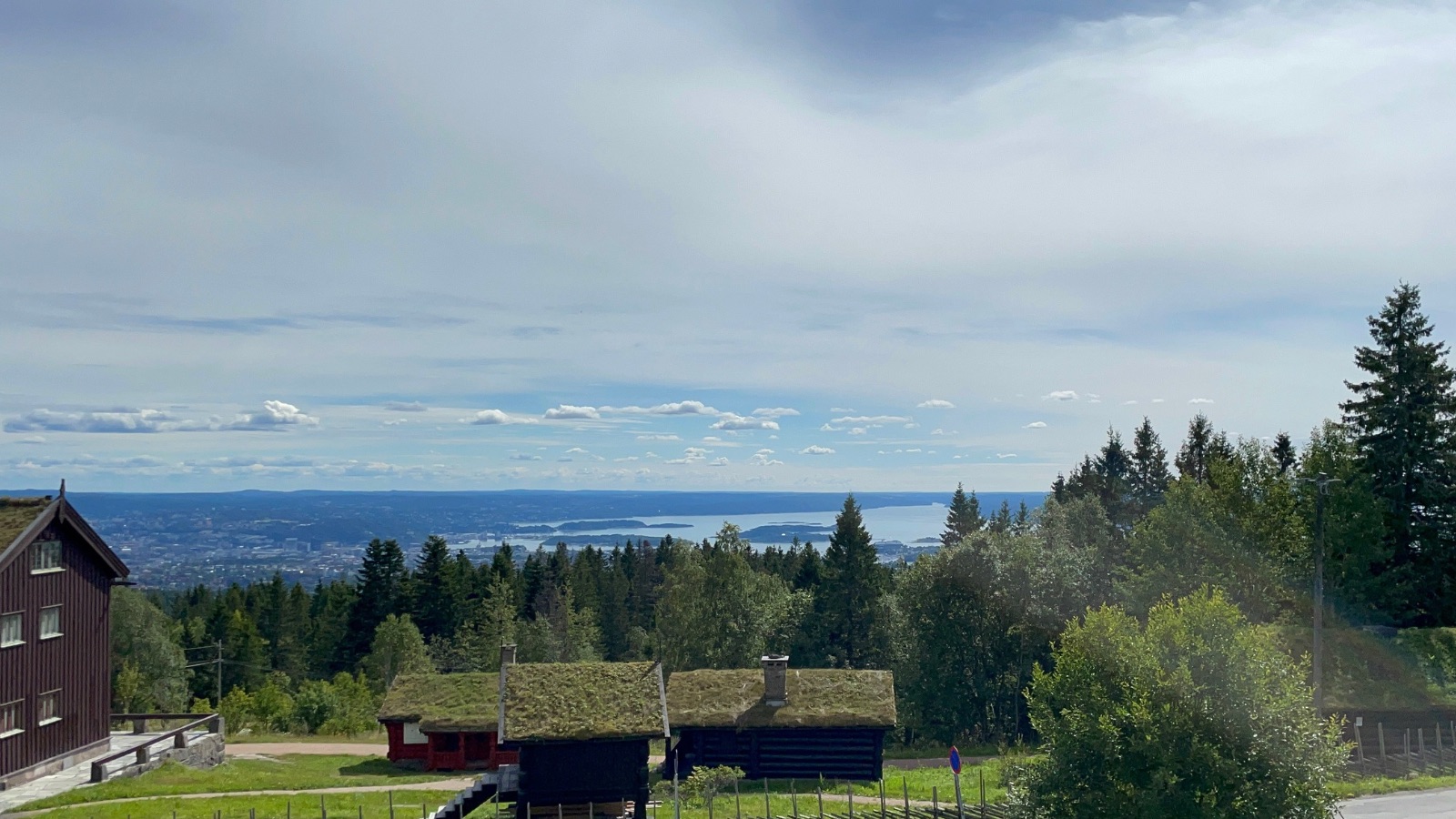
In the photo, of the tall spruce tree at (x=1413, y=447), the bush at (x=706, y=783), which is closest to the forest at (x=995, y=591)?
the tall spruce tree at (x=1413, y=447)

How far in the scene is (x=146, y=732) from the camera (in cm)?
4094

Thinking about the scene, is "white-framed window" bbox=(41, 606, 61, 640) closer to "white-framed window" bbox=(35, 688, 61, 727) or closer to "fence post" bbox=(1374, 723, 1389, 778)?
"white-framed window" bbox=(35, 688, 61, 727)

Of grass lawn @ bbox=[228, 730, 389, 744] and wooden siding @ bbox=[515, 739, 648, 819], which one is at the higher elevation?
wooden siding @ bbox=[515, 739, 648, 819]

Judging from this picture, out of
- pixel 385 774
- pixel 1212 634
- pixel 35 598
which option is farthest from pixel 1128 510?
pixel 35 598

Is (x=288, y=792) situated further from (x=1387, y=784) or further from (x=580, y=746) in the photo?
(x=1387, y=784)

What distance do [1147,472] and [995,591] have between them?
32.0 m

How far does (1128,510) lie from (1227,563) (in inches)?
1103

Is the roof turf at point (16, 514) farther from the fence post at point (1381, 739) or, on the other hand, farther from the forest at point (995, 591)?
the fence post at point (1381, 739)

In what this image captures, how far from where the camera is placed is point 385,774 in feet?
130

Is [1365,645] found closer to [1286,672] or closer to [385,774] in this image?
[1286,672]

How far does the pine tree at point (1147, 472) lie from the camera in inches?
2960

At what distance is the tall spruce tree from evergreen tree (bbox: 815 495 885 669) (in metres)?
27.9

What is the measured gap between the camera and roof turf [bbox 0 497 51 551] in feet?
106

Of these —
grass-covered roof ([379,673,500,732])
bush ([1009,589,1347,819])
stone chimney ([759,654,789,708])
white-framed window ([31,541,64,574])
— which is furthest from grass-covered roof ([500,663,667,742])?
white-framed window ([31,541,64,574])
